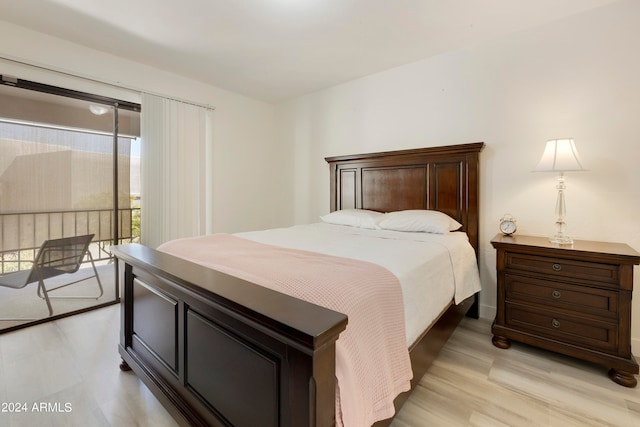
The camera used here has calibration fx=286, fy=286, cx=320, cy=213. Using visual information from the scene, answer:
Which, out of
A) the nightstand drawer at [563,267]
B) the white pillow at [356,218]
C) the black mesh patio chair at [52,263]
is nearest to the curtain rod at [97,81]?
the black mesh patio chair at [52,263]

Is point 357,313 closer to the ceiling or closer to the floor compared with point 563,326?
closer to the ceiling

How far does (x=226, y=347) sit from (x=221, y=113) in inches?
130

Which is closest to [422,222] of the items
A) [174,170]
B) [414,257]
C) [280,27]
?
[414,257]

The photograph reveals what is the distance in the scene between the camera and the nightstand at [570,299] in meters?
1.71

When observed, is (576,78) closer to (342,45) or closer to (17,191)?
(342,45)

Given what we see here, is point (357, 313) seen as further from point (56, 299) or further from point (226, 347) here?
A: point (56, 299)

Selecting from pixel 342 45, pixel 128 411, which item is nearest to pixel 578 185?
pixel 342 45

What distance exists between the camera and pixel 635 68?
6.52ft

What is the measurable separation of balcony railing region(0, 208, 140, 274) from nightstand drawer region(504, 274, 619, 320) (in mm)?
3609

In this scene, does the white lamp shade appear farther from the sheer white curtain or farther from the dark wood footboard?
the sheer white curtain

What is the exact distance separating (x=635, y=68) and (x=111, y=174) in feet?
14.8

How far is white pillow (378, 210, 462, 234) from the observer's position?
2383 millimetres

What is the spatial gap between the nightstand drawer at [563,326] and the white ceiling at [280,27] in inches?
86.0

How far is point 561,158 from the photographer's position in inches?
78.4
